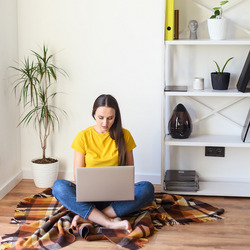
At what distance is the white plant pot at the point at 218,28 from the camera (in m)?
3.14

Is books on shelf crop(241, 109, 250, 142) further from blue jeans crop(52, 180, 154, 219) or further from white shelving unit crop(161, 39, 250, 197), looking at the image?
blue jeans crop(52, 180, 154, 219)

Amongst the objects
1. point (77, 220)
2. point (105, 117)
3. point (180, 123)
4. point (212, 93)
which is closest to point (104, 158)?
point (105, 117)

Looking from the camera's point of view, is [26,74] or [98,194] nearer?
[98,194]

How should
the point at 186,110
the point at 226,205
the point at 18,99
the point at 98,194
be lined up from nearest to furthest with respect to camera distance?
the point at 98,194 < the point at 226,205 < the point at 186,110 < the point at 18,99

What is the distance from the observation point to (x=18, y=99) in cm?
363

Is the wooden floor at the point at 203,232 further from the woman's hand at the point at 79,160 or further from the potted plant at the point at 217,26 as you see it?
the potted plant at the point at 217,26

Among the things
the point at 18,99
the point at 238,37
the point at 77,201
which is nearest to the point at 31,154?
the point at 18,99

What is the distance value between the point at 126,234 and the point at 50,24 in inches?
64.2

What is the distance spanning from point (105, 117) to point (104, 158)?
0.83ft

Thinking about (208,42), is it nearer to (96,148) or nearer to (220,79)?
(220,79)

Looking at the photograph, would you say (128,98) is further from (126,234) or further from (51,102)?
(126,234)

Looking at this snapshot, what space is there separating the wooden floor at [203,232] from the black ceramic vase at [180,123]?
1.56 feet

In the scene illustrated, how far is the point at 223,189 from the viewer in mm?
3398

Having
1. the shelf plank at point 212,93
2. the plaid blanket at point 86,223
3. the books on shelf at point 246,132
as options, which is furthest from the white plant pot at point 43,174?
the books on shelf at point 246,132
